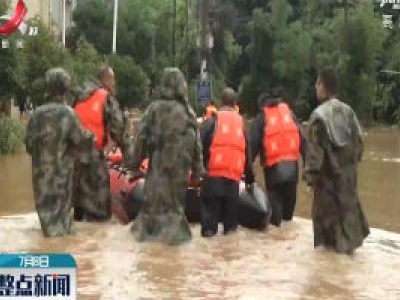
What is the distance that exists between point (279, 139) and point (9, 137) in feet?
54.0

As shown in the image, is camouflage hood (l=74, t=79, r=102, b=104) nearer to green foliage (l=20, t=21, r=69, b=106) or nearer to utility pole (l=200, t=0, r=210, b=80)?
green foliage (l=20, t=21, r=69, b=106)

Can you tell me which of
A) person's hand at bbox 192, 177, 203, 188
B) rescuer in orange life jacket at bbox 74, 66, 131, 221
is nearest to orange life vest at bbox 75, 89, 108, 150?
rescuer in orange life jacket at bbox 74, 66, 131, 221

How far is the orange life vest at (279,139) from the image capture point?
37.8 feet

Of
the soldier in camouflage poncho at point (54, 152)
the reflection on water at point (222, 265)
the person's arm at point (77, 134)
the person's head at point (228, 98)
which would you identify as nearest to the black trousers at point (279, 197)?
the reflection on water at point (222, 265)

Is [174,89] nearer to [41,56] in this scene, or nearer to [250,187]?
[250,187]

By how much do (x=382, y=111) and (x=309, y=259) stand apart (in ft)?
163

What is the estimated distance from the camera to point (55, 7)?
60250mm

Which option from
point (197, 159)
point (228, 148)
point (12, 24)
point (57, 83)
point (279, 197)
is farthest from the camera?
point (12, 24)

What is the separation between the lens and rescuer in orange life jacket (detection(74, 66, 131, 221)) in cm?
1116

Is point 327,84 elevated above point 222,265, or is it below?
above

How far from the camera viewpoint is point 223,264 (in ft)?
30.1

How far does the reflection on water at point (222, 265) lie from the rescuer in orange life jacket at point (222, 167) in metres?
0.22

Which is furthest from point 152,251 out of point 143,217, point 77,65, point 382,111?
Answer: point 382,111

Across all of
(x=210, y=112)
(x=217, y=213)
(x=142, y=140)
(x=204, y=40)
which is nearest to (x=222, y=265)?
(x=217, y=213)
